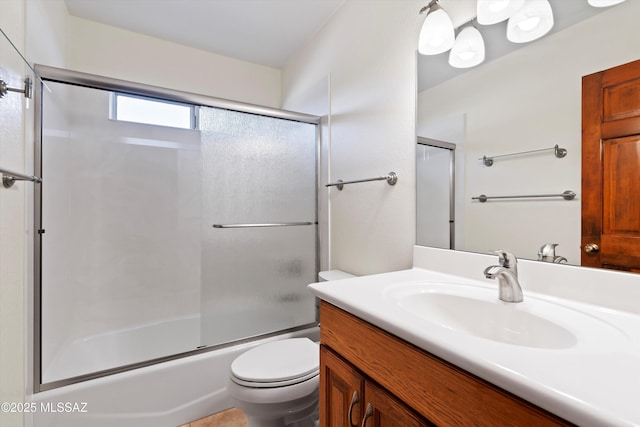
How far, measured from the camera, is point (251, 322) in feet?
5.99

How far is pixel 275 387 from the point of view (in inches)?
45.1

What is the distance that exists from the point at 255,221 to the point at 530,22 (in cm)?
160

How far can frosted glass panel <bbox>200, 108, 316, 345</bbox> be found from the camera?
5.68 ft

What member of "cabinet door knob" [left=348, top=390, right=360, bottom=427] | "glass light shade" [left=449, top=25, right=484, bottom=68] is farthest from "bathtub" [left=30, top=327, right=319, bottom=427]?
"glass light shade" [left=449, top=25, right=484, bottom=68]

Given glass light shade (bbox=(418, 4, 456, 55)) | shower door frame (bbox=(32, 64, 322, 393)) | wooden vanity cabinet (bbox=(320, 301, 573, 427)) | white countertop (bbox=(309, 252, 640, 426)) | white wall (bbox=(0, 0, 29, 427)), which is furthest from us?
shower door frame (bbox=(32, 64, 322, 393))

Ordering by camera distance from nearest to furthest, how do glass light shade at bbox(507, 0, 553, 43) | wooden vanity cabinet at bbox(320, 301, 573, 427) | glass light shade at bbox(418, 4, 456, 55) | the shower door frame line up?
wooden vanity cabinet at bbox(320, 301, 573, 427) < glass light shade at bbox(507, 0, 553, 43) < glass light shade at bbox(418, 4, 456, 55) < the shower door frame

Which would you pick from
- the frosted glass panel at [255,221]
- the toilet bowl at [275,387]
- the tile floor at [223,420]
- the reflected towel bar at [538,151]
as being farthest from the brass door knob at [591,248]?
the tile floor at [223,420]

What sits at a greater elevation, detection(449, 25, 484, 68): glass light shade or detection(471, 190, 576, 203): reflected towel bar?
detection(449, 25, 484, 68): glass light shade

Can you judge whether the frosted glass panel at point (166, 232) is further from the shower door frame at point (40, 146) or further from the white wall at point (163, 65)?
the white wall at point (163, 65)

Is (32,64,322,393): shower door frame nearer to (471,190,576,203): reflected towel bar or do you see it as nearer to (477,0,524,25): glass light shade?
(477,0,524,25): glass light shade

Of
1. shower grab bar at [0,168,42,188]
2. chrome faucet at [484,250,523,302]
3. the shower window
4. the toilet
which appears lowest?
the toilet

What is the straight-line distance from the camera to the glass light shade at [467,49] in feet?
3.41

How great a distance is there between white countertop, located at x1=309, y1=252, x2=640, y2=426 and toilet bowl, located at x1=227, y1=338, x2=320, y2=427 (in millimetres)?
669

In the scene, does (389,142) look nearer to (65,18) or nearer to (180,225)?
(180,225)
